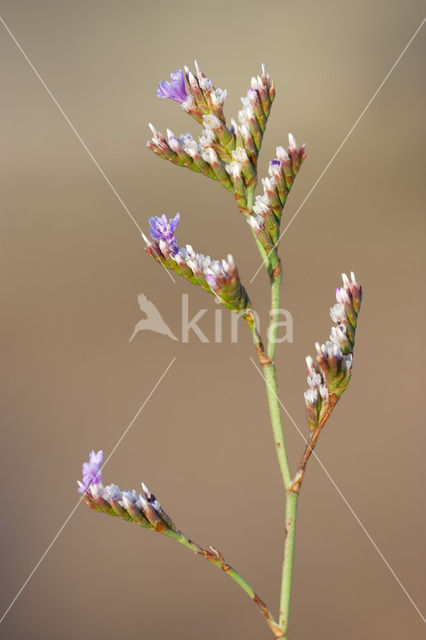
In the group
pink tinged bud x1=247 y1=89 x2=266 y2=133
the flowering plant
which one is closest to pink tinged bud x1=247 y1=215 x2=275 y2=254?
the flowering plant

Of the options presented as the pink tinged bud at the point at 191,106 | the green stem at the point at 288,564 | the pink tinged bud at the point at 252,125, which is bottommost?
the green stem at the point at 288,564

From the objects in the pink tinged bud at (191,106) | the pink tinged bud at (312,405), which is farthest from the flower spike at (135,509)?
the pink tinged bud at (191,106)

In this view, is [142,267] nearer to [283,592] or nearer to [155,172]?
[155,172]

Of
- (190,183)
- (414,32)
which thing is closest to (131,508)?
(190,183)

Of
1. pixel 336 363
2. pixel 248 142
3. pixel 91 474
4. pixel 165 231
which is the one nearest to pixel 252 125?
pixel 248 142

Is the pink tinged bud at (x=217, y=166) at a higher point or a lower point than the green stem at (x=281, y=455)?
higher

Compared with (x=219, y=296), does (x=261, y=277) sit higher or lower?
higher

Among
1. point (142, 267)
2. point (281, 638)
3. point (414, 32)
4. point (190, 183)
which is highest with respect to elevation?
point (414, 32)

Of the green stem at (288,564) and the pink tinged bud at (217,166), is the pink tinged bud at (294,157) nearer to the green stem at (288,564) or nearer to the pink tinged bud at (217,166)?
the pink tinged bud at (217,166)
